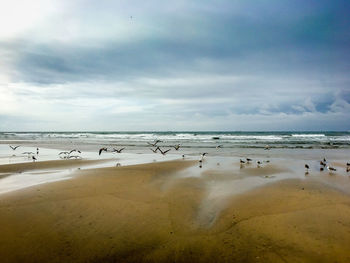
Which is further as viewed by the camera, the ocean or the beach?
the ocean

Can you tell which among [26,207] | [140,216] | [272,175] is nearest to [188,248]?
[140,216]

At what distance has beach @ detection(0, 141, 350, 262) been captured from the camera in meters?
3.84

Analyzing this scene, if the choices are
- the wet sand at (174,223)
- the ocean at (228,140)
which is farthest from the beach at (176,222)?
the ocean at (228,140)

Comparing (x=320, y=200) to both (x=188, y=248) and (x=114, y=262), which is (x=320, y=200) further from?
(x=114, y=262)

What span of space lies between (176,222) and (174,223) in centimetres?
6

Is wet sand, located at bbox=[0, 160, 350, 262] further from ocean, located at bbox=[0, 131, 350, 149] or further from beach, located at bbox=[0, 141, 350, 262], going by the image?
ocean, located at bbox=[0, 131, 350, 149]

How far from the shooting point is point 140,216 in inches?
209

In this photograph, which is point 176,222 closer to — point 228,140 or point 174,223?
point 174,223

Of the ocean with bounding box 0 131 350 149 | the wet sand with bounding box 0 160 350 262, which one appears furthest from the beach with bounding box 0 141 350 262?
the ocean with bounding box 0 131 350 149

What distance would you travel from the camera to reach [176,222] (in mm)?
4961

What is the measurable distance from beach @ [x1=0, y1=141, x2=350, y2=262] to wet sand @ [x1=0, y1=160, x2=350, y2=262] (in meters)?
0.02

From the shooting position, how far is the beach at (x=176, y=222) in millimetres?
3838

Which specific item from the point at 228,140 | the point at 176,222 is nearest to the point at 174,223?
the point at 176,222

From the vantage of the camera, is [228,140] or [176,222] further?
[228,140]
